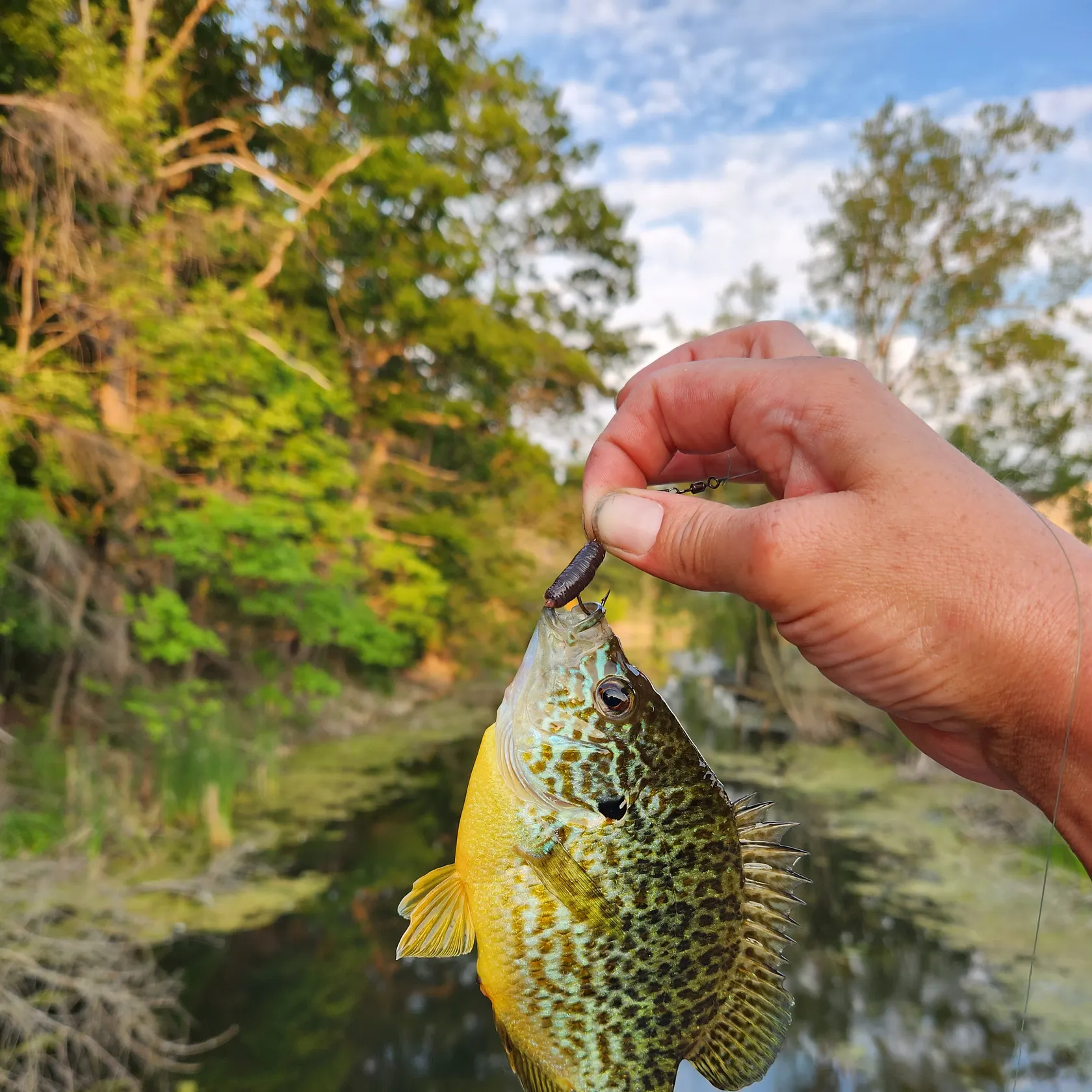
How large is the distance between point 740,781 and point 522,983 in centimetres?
1081

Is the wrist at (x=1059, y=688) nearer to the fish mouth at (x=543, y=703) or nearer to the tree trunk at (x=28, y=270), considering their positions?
the fish mouth at (x=543, y=703)

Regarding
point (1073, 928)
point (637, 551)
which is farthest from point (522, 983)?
point (1073, 928)

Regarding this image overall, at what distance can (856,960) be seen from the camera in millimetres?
7699

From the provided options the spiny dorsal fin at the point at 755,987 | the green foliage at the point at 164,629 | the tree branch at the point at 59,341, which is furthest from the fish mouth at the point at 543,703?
the green foliage at the point at 164,629

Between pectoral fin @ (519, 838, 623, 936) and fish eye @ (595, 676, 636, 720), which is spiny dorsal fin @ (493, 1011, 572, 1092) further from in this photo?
fish eye @ (595, 676, 636, 720)

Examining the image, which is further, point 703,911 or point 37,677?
point 37,677

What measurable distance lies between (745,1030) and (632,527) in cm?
77

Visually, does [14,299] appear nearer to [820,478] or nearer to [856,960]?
[820,478]

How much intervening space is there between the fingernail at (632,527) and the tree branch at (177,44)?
8841mm

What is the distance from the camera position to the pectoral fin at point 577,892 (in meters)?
1.08

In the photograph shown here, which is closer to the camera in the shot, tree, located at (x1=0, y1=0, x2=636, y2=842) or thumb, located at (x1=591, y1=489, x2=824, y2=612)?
thumb, located at (x1=591, y1=489, x2=824, y2=612)

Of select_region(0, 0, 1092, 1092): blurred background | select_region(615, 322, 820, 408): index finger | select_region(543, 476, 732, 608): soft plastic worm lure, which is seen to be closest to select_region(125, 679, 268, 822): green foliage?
select_region(0, 0, 1092, 1092): blurred background

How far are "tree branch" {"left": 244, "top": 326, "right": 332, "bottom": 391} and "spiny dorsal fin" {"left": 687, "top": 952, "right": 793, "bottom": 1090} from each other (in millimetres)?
8884

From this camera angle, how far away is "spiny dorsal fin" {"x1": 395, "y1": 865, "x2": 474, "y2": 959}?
1.07 m
